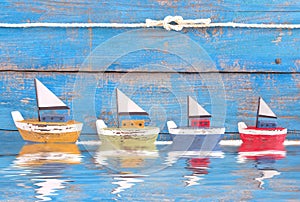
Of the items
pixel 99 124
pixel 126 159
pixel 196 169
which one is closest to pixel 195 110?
pixel 99 124

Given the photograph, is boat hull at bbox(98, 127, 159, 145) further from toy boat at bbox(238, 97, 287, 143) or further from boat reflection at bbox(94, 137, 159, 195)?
toy boat at bbox(238, 97, 287, 143)

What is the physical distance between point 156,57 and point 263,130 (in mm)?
466

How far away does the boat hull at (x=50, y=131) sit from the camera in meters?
2.73

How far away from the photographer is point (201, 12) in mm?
2787

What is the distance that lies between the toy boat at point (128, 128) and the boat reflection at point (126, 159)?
1 cm

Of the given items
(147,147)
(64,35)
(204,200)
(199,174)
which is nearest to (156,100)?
(147,147)

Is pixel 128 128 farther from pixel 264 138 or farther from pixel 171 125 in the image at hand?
pixel 264 138

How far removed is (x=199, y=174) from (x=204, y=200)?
356 mm

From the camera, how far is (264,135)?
275 cm

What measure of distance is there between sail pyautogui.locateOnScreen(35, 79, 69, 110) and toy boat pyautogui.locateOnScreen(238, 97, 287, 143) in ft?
2.15

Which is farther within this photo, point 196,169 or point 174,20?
point 174,20

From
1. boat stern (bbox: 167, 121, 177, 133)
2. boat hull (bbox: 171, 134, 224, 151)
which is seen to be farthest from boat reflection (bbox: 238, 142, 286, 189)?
boat stern (bbox: 167, 121, 177, 133)

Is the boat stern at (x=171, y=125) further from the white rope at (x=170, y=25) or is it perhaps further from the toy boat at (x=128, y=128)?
the white rope at (x=170, y=25)

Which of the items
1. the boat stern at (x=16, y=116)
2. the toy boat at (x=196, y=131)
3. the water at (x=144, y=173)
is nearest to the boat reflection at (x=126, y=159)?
the water at (x=144, y=173)
